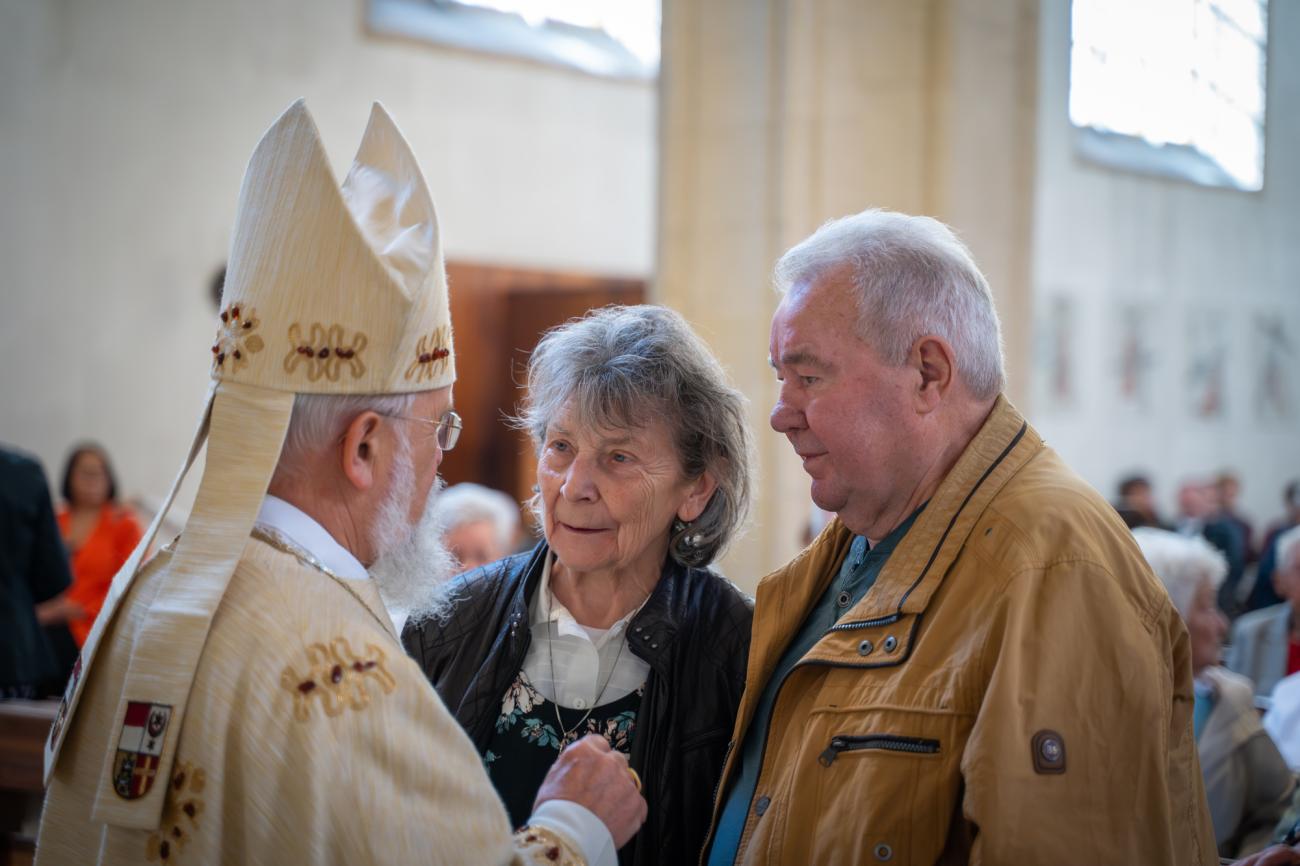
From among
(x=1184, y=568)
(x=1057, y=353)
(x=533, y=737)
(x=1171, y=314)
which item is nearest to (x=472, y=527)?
(x=1184, y=568)

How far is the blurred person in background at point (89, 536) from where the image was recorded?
694 cm

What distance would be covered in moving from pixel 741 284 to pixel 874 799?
356 cm

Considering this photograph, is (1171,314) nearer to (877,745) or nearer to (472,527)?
(472,527)

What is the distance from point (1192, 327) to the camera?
16500mm

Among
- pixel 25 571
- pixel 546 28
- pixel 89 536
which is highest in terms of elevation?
pixel 546 28

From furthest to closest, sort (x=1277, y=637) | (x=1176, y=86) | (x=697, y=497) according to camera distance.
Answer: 1. (x=1176, y=86)
2. (x=1277, y=637)
3. (x=697, y=497)

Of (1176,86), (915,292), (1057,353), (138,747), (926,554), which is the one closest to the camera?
(138,747)

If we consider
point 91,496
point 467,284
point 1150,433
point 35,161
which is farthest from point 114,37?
point 1150,433

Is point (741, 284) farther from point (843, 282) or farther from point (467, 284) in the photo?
point (467, 284)

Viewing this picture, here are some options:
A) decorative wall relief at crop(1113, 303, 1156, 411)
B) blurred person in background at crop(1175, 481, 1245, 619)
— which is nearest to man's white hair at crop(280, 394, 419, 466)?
blurred person in background at crop(1175, 481, 1245, 619)

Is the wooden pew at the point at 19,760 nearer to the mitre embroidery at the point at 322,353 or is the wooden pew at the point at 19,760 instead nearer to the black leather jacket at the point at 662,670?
the black leather jacket at the point at 662,670

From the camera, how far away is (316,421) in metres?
1.82

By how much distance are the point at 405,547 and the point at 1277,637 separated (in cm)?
479

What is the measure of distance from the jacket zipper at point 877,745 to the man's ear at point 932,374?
57 cm
